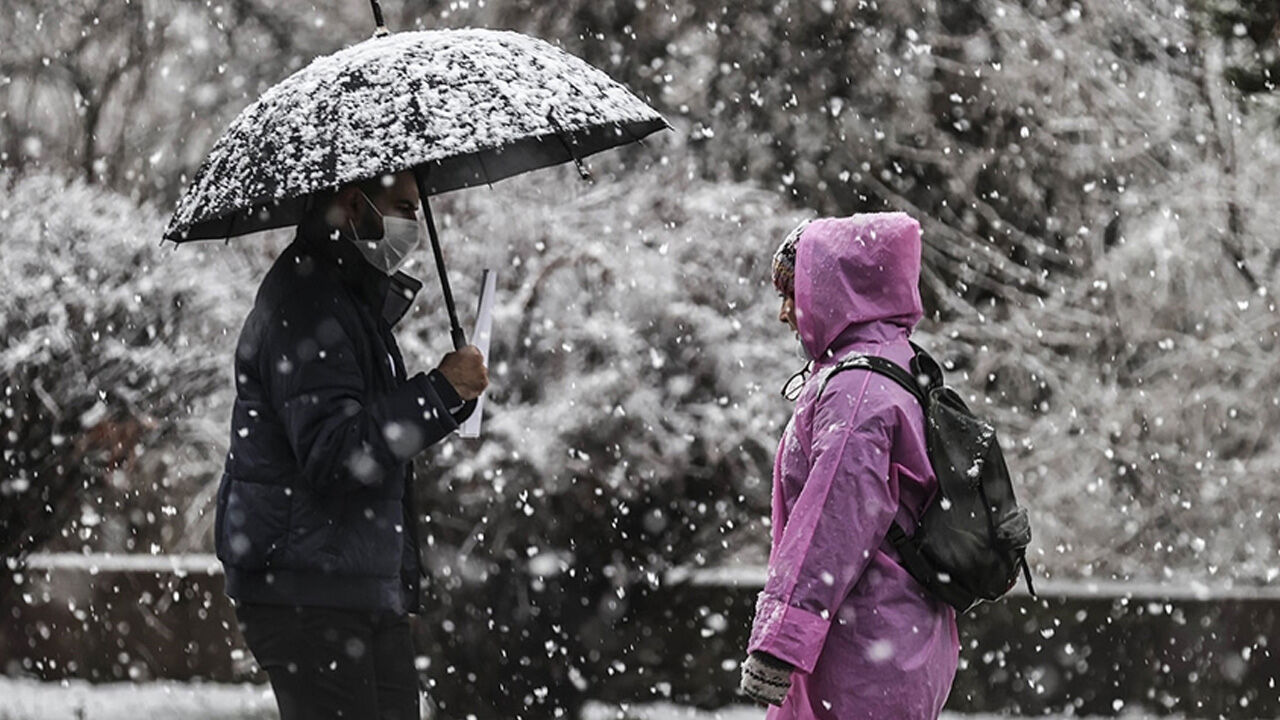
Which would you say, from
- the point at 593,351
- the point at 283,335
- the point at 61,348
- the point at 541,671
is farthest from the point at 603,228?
the point at 283,335

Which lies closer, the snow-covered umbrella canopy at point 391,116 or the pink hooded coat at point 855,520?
the pink hooded coat at point 855,520

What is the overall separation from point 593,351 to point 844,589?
10.8 feet

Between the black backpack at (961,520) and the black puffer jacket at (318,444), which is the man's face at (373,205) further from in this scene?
the black backpack at (961,520)

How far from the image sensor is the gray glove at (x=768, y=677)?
294 cm

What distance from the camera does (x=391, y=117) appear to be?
3221mm

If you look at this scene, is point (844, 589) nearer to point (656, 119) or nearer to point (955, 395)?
point (955, 395)

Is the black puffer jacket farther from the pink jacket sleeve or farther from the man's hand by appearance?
the pink jacket sleeve

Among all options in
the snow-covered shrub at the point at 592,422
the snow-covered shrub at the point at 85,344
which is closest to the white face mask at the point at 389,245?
the snow-covered shrub at the point at 592,422

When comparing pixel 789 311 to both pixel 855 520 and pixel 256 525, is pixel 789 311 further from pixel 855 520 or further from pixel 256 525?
pixel 256 525

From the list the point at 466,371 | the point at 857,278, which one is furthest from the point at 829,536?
the point at 466,371

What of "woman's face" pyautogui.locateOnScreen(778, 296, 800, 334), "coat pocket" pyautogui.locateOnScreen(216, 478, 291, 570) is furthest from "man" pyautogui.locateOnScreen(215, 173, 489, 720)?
"woman's face" pyautogui.locateOnScreen(778, 296, 800, 334)

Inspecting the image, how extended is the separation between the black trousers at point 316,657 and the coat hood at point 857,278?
100 centimetres

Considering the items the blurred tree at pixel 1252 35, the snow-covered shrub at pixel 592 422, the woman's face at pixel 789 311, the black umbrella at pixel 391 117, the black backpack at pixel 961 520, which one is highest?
the black umbrella at pixel 391 117

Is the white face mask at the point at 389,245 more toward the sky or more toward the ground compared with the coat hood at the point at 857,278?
more toward the sky
